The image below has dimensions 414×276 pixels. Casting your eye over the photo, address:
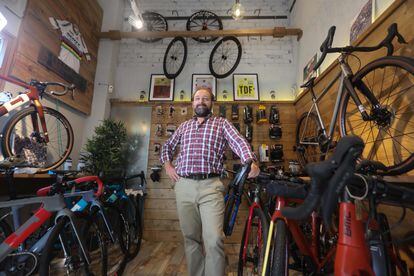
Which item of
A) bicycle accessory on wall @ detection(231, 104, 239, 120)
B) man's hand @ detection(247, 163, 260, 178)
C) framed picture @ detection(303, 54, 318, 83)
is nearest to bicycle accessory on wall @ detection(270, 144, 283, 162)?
bicycle accessory on wall @ detection(231, 104, 239, 120)

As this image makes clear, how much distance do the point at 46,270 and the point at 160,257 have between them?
1.32 meters

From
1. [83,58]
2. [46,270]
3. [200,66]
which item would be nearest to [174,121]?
[200,66]

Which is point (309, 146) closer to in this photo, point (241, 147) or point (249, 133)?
point (249, 133)

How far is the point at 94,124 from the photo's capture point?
321 centimetres

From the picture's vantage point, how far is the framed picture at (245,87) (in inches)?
131

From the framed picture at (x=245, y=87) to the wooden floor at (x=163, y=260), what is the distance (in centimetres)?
221

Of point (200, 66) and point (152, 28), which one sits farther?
point (152, 28)

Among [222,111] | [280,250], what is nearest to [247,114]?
[222,111]

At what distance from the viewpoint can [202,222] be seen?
1.55m

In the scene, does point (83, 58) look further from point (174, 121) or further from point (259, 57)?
point (259, 57)

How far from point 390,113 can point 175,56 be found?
3.17 metres

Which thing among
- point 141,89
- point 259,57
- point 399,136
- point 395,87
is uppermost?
point 259,57

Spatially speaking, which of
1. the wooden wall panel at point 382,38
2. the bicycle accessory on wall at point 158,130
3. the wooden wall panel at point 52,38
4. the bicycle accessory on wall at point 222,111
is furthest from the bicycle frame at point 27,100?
the wooden wall panel at point 382,38

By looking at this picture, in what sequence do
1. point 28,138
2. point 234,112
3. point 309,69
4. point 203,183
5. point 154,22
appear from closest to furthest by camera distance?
point 203,183 → point 28,138 → point 309,69 → point 234,112 → point 154,22
